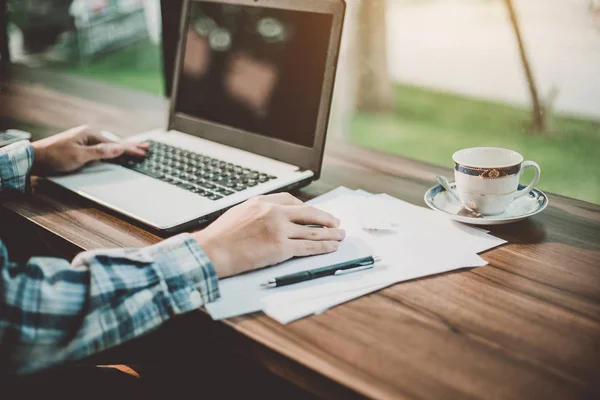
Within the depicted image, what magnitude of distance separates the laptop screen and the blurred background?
1.71 meters

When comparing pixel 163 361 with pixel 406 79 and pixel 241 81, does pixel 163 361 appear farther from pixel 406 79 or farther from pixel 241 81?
pixel 406 79

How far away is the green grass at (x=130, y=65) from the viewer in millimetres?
5703

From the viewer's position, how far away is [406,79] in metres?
5.32

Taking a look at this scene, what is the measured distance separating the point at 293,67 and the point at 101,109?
0.79 m

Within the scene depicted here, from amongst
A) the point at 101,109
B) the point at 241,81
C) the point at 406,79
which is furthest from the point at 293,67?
the point at 406,79

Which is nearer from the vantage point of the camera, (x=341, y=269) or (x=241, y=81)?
(x=341, y=269)

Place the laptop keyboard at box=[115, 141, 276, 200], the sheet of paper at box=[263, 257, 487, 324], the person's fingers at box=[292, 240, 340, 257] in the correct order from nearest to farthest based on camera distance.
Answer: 1. the sheet of paper at box=[263, 257, 487, 324]
2. the person's fingers at box=[292, 240, 340, 257]
3. the laptop keyboard at box=[115, 141, 276, 200]

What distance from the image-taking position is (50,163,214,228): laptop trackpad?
969mm

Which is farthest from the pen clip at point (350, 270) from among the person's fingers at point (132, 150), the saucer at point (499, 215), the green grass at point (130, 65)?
the green grass at point (130, 65)

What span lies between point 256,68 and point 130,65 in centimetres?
510

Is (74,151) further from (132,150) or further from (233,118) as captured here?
(233,118)

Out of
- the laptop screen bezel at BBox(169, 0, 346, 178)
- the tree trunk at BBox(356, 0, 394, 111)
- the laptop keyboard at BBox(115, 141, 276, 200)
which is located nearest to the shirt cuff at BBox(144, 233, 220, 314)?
the laptop keyboard at BBox(115, 141, 276, 200)

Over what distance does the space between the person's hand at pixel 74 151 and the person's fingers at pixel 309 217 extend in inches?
19.6

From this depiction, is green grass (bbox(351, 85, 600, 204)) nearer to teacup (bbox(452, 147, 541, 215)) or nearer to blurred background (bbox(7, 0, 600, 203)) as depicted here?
blurred background (bbox(7, 0, 600, 203))
